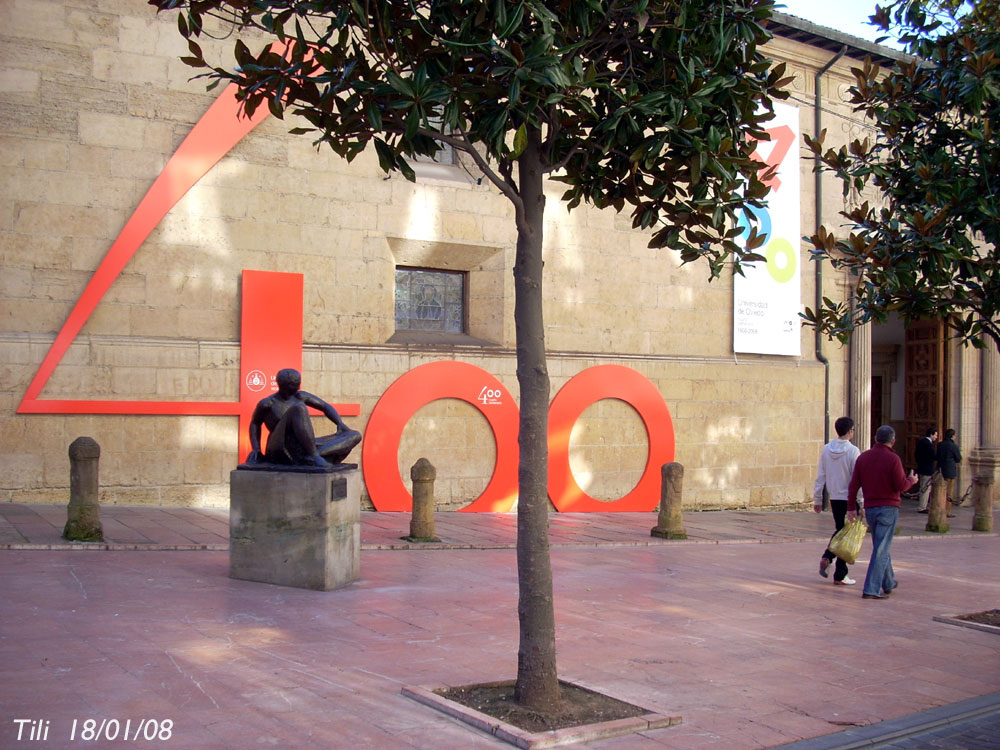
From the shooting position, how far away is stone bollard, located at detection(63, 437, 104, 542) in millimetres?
10320

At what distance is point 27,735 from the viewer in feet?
15.9

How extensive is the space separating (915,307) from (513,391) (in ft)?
25.9

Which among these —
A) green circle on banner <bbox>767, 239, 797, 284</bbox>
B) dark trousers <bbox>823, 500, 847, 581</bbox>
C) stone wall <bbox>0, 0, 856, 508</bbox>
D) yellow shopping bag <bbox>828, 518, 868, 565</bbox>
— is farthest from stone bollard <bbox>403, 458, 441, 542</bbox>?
green circle on banner <bbox>767, 239, 797, 284</bbox>

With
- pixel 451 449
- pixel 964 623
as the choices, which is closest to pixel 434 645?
pixel 964 623

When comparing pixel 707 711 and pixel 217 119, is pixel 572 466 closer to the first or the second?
pixel 217 119

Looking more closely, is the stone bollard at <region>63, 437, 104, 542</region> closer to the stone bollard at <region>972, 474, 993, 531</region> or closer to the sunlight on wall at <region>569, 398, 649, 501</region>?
the sunlight on wall at <region>569, 398, 649, 501</region>

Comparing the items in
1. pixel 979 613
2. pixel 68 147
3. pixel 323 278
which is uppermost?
pixel 68 147

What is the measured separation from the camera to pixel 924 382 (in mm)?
24891

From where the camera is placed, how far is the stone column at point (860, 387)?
843 inches

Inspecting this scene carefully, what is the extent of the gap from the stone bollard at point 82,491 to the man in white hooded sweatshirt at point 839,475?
7480 millimetres

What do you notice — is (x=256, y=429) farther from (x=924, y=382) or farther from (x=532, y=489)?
(x=924, y=382)

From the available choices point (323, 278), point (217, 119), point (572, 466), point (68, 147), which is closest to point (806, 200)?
point (572, 466)

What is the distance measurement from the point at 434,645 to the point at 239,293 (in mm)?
8544

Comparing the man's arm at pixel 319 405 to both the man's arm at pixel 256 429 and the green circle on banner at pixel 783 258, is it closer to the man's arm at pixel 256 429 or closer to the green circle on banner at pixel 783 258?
the man's arm at pixel 256 429
